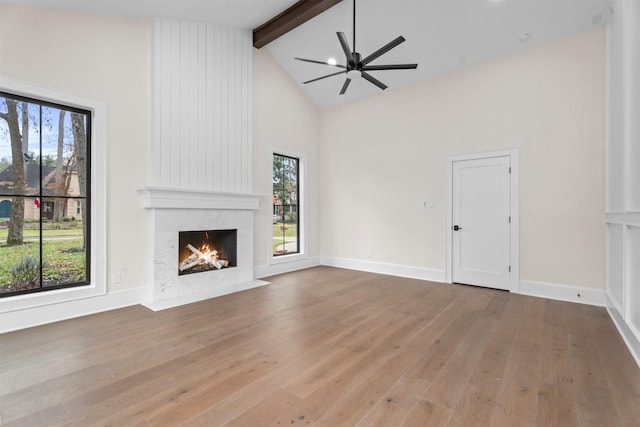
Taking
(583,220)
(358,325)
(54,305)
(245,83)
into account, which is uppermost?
(245,83)

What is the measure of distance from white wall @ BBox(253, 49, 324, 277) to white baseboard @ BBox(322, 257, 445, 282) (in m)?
0.57

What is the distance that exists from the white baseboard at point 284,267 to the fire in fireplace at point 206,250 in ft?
2.13

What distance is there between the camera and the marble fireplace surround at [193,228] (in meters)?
3.87

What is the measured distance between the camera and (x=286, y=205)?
615 cm

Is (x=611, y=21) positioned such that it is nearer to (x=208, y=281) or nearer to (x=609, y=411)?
(x=609, y=411)

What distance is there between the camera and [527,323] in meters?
3.19

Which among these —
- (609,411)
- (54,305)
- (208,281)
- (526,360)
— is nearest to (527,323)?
(526,360)

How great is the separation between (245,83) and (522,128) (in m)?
4.50

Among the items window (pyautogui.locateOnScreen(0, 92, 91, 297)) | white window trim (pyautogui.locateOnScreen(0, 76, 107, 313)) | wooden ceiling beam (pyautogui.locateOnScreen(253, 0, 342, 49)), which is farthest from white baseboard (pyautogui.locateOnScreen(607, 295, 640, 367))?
window (pyautogui.locateOnScreen(0, 92, 91, 297))

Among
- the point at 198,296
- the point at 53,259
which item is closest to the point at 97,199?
the point at 53,259

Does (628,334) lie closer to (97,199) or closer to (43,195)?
(97,199)

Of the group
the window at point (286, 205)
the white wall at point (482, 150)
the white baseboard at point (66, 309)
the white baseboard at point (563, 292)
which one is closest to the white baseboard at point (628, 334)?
the white baseboard at point (563, 292)

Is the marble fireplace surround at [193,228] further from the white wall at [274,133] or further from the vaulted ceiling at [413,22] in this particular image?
the vaulted ceiling at [413,22]

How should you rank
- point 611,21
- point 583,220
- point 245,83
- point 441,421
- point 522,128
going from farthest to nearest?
1. point 245,83
2. point 522,128
3. point 583,220
4. point 611,21
5. point 441,421
